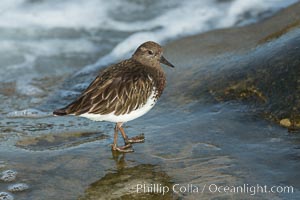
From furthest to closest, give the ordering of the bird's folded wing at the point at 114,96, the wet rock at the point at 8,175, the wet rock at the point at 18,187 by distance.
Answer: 1. the bird's folded wing at the point at 114,96
2. the wet rock at the point at 8,175
3. the wet rock at the point at 18,187

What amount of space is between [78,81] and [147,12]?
370 centimetres

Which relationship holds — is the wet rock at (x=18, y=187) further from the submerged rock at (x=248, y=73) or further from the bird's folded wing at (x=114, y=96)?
the submerged rock at (x=248, y=73)

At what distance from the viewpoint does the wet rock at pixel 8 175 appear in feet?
14.3

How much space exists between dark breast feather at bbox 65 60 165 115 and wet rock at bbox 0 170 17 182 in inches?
25.8

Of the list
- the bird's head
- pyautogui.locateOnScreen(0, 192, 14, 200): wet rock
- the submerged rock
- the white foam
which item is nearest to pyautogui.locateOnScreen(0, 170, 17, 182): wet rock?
pyautogui.locateOnScreen(0, 192, 14, 200): wet rock

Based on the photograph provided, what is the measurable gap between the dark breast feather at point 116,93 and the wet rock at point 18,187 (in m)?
0.74

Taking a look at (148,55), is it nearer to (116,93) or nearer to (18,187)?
(116,93)

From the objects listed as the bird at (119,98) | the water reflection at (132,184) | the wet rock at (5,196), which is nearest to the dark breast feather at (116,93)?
the bird at (119,98)

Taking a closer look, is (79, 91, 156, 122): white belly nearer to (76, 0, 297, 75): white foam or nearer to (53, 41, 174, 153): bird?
(53, 41, 174, 153): bird

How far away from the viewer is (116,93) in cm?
487

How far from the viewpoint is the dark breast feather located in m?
4.76

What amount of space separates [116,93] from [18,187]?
1177 millimetres

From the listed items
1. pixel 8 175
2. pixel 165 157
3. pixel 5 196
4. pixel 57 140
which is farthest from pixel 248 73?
pixel 5 196

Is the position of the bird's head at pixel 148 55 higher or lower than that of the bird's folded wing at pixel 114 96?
higher
